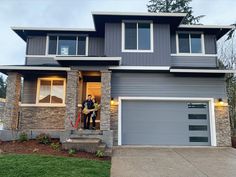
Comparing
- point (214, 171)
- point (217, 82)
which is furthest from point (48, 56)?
point (214, 171)

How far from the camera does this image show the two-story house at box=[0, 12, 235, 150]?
11.3 meters

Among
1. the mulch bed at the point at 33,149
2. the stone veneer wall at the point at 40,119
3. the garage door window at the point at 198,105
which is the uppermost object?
the garage door window at the point at 198,105

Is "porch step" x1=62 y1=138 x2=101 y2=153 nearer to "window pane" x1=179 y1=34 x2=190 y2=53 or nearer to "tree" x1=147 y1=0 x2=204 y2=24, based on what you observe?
"window pane" x1=179 y1=34 x2=190 y2=53

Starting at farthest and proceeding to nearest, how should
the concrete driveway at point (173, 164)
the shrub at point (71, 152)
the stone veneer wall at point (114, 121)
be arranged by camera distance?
the stone veneer wall at point (114, 121), the shrub at point (71, 152), the concrete driveway at point (173, 164)

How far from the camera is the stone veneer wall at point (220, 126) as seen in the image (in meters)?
11.3

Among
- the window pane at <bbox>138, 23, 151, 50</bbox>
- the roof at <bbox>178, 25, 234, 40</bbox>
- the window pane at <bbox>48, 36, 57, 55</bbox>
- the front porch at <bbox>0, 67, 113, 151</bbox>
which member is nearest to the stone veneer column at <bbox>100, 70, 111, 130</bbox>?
the front porch at <bbox>0, 67, 113, 151</bbox>

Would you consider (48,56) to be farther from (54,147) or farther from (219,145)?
(219,145)

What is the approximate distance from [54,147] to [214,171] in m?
5.86

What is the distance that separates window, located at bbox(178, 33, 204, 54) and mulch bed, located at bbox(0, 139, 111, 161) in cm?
794

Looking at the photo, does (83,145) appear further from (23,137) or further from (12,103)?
(12,103)

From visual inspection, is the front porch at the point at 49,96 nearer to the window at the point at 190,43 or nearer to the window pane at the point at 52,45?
the window pane at the point at 52,45

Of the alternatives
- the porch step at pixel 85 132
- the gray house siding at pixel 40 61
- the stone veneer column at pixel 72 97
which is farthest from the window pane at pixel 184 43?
the gray house siding at pixel 40 61

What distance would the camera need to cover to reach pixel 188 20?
79.1 ft

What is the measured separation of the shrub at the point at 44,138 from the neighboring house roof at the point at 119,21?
6271 millimetres
